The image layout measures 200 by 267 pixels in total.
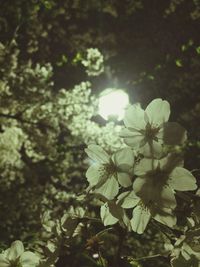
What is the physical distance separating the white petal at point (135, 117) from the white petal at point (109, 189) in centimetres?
27

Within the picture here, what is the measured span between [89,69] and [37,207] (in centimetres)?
375

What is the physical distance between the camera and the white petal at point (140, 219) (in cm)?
161

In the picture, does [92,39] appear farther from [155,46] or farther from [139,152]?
[139,152]

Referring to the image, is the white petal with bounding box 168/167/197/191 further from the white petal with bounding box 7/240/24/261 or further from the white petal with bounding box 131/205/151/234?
the white petal with bounding box 7/240/24/261

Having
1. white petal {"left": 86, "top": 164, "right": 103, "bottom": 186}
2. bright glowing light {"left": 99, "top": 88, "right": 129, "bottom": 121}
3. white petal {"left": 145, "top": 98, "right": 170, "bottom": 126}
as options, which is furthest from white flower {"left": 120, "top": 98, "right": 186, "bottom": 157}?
bright glowing light {"left": 99, "top": 88, "right": 129, "bottom": 121}

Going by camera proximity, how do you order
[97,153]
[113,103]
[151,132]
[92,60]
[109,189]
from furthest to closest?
1. [92,60]
2. [113,103]
3. [97,153]
4. [151,132]
5. [109,189]

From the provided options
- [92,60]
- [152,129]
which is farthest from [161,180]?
[92,60]

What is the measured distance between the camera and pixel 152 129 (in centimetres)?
172

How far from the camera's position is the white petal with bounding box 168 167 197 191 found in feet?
5.10

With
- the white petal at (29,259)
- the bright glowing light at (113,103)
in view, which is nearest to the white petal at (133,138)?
the white petal at (29,259)

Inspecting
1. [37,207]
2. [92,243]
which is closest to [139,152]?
[92,243]

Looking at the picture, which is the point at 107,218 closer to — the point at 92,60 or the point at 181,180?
the point at 181,180

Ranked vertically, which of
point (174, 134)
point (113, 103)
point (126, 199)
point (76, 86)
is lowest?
point (126, 199)

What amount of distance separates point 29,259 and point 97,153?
1.85ft
